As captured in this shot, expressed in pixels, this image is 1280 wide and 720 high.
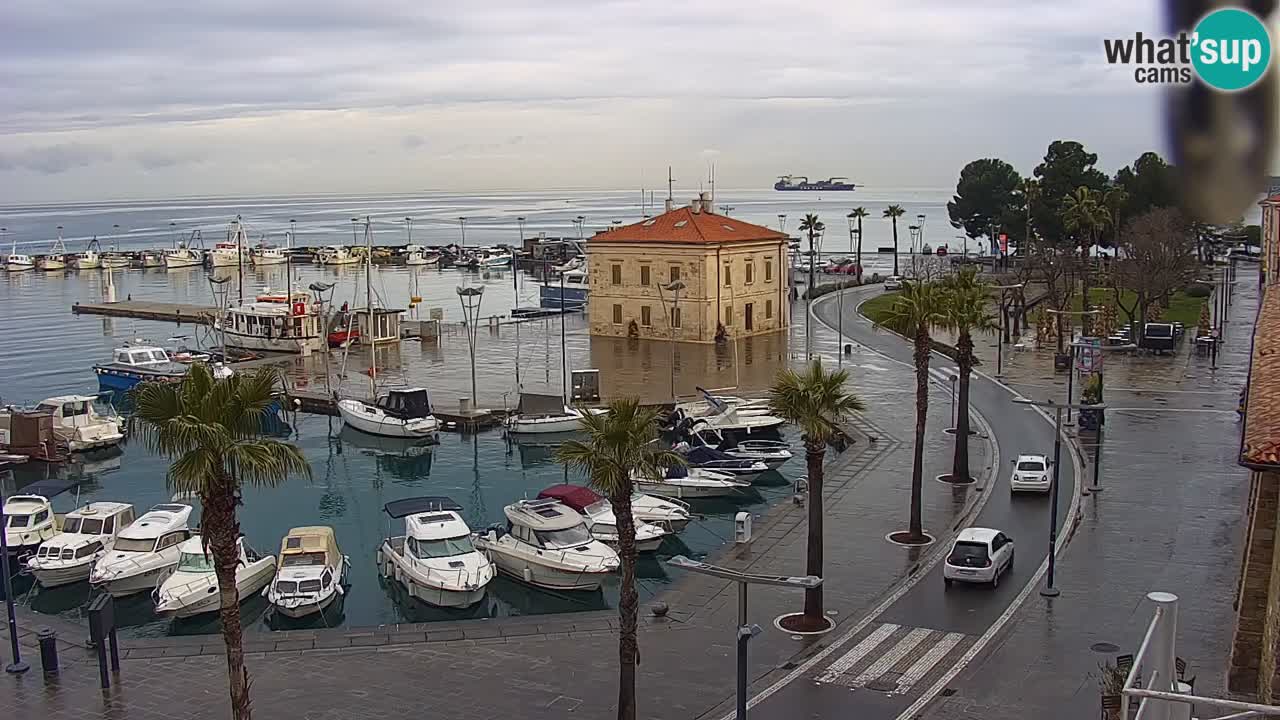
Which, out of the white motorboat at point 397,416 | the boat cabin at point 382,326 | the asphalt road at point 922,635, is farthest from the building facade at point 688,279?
the asphalt road at point 922,635

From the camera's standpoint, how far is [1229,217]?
78.6ft

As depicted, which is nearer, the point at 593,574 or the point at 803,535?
the point at 593,574

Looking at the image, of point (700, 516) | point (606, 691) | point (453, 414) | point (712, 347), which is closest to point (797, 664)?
point (606, 691)

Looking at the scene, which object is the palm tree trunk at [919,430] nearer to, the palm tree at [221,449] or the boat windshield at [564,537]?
the boat windshield at [564,537]

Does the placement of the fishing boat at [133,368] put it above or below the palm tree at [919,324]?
below

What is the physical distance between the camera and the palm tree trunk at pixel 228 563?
17484 millimetres

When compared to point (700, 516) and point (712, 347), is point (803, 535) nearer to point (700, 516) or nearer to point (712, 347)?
point (700, 516)

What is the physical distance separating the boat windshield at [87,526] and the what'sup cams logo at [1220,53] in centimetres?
2808

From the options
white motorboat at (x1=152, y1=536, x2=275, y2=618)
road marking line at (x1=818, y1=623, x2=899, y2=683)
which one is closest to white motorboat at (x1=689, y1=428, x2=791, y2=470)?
road marking line at (x1=818, y1=623, x2=899, y2=683)

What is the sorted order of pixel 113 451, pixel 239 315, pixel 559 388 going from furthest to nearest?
pixel 239 315 → pixel 559 388 → pixel 113 451

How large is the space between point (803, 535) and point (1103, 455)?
12.9 metres

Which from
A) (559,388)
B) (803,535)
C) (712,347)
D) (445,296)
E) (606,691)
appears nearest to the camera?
(606,691)

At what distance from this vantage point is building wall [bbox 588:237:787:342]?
228ft

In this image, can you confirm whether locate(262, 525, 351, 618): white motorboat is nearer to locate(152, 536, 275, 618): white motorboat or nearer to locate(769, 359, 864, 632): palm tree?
locate(152, 536, 275, 618): white motorboat
